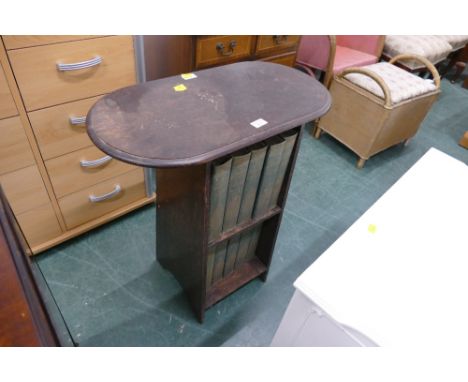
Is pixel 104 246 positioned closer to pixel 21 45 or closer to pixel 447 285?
pixel 21 45

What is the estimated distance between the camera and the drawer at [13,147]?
104 centimetres

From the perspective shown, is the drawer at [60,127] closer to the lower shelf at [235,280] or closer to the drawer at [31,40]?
the drawer at [31,40]

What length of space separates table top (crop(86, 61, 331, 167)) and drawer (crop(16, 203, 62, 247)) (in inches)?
27.8

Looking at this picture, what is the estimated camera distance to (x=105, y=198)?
145cm

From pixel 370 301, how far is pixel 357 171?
5.12ft

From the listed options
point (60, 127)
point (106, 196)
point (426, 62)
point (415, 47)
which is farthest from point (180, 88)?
point (415, 47)

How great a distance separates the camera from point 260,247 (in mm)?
1382

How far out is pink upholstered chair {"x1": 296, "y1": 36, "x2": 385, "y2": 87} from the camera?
2.13 metres

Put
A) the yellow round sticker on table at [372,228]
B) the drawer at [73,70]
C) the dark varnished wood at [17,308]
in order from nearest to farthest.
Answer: the dark varnished wood at [17,308]
the yellow round sticker on table at [372,228]
the drawer at [73,70]

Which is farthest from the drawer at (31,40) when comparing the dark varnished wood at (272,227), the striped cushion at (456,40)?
the striped cushion at (456,40)

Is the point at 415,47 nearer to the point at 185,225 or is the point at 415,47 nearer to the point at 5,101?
the point at 185,225

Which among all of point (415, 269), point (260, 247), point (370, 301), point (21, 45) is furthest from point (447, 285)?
point (21, 45)

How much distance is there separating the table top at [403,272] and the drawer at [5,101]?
99 centimetres

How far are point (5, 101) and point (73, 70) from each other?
0.72 ft
